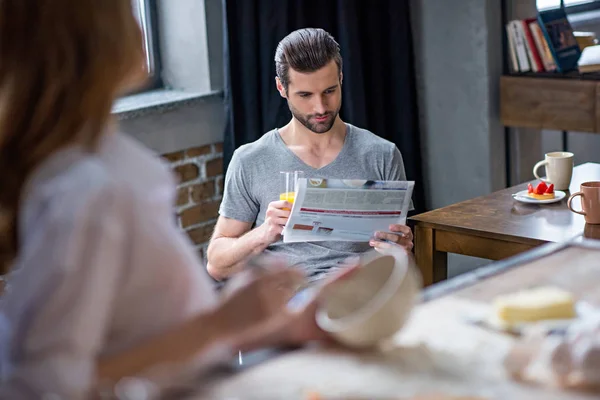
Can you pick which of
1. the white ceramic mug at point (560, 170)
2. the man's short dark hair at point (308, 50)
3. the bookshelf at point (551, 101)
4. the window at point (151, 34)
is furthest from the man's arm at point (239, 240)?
the bookshelf at point (551, 101)

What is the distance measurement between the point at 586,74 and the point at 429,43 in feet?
2.16

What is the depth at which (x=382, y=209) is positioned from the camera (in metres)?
2.30

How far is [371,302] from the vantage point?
1188mm

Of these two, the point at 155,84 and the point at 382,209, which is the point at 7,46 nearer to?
the point at 382,209

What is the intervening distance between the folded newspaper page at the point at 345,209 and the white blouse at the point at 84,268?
1.14 metres

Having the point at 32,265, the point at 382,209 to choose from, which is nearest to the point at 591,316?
the point at 32,265

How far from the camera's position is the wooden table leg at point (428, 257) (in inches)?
96.3

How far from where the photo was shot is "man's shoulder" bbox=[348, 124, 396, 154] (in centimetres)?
256

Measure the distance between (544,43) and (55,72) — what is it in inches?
117

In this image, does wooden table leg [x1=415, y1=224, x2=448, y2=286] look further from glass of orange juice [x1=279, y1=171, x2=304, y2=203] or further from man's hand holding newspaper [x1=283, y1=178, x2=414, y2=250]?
glass of orange juice [x1=279, y1=171, x2=304, y2=203]

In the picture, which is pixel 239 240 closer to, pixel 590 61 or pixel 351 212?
pixel 351 212

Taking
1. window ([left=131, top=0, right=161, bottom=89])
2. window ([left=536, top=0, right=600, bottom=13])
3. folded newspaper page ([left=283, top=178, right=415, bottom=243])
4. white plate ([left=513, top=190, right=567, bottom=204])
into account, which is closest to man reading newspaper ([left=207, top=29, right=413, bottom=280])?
folded newspaper page ([left=283, top=178, right=415, bottom=243])

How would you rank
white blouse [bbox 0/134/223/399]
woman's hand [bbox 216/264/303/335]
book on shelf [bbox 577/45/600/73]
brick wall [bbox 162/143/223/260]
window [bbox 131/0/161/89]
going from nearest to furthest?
white blouse [bbox 0/134/223/399] → woman's hand [bbox 216/264/303/335] → brick wall [bbox 162/143/223/260] → window [bbox 131/0/161/89] → book on shelf [bbox 577/45/600/73]

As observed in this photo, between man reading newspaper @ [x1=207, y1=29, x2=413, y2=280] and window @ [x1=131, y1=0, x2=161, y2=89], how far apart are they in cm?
104
